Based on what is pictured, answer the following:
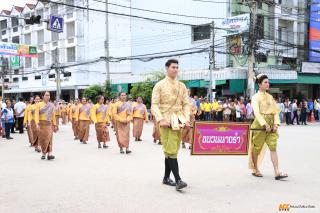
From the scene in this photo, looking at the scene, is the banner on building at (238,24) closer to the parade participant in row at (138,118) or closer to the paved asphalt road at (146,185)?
the parade participant in row at (138,118)

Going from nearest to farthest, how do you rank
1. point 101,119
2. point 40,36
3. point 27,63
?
1. point 101,119
2. point 40,36
3. point 27,63

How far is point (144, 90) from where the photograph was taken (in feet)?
92.0

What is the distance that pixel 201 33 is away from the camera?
31.7 meters

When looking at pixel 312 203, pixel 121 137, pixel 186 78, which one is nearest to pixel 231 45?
pixel 186 78

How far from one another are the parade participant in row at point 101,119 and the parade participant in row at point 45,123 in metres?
2.57

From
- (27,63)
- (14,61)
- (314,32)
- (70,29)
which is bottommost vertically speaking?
(14,61)

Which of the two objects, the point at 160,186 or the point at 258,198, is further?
the point at 160,186

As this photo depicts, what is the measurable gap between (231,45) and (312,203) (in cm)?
2323

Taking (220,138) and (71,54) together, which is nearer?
(220,138)

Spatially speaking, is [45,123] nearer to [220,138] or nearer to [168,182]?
[168,182]

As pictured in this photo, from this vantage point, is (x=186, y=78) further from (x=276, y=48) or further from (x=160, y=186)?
(x=160, y=186)

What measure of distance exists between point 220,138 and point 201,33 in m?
26.3

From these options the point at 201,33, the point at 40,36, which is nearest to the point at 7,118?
the point at 201,33

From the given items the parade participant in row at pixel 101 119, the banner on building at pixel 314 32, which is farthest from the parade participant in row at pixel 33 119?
the banner on building at pixel 314 32
